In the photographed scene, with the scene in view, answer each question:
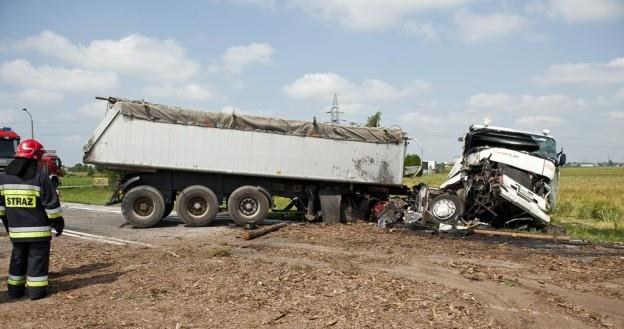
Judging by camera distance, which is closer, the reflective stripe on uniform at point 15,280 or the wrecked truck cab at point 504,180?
the reflective stripe on uniform at point 15,280

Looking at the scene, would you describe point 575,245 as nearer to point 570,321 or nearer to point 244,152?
point 570,321

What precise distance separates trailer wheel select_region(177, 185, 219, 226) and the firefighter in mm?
6197

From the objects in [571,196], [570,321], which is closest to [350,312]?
[570,321]

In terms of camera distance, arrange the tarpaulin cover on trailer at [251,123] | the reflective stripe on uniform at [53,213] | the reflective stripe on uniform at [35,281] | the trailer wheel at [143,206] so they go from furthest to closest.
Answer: the trailer wheel at [143,206] < the tarpaulin cover on trailer at [251,123] < the reflective stripe on uniform at [53,213] < the reflective stripe on uniform at [35,281]

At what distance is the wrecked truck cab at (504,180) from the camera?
11945mm

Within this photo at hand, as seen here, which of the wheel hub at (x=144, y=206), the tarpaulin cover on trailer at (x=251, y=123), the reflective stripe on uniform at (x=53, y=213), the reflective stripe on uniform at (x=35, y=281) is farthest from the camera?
the wheel hub at (x=144, y=206)

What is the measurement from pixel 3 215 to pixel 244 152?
6.51m

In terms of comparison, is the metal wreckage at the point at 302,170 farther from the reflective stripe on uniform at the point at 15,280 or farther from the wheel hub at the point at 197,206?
the reflective stripe on uniform at the point at 15,280

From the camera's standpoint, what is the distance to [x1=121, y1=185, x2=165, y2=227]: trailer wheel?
11852 millimetres

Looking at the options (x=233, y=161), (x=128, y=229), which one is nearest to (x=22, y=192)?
(x=128, y=229)

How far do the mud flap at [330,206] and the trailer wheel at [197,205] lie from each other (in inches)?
104

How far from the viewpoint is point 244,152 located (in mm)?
12172

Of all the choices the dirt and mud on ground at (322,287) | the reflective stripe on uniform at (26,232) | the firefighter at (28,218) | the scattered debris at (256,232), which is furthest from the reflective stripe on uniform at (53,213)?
the scattered debris at (256,232)

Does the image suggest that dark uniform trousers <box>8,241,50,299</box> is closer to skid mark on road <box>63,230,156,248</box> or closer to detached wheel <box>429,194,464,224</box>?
skid mark on road <box>63,230,156,248</box>
